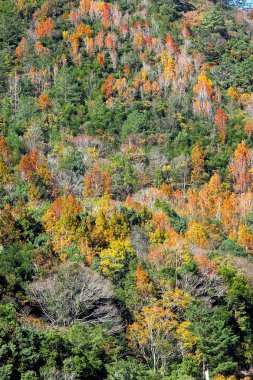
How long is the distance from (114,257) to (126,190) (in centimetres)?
2589

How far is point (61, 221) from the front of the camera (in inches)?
1956

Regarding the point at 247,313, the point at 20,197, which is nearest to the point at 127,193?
the point at 20,197

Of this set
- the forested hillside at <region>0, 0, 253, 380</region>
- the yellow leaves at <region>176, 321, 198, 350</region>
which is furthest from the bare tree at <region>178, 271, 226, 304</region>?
the yellow leaves at <region>176, 321, 198, 350</region>

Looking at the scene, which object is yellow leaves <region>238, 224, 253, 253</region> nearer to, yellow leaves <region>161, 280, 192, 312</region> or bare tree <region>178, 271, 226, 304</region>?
bare tree <region>178, 271, 226, 304</region>

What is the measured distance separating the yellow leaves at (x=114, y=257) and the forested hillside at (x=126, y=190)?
204 millimetres

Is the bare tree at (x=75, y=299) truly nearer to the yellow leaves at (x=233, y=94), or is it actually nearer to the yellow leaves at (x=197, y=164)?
the yellow leaves at (x=197, y=164)

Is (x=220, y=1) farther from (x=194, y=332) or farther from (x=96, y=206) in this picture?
(x=194, y=332)

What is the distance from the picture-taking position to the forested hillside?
36719 mm

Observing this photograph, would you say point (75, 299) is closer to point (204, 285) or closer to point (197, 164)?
point (204, 285)

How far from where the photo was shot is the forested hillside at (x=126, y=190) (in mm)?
36719

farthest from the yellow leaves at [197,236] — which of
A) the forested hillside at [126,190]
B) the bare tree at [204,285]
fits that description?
the bare tree at [204,285]

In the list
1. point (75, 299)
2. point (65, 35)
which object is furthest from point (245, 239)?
point (65, 35)

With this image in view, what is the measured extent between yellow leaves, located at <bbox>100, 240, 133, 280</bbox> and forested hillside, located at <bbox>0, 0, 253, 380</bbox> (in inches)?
8.0

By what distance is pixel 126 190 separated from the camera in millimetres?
70125
